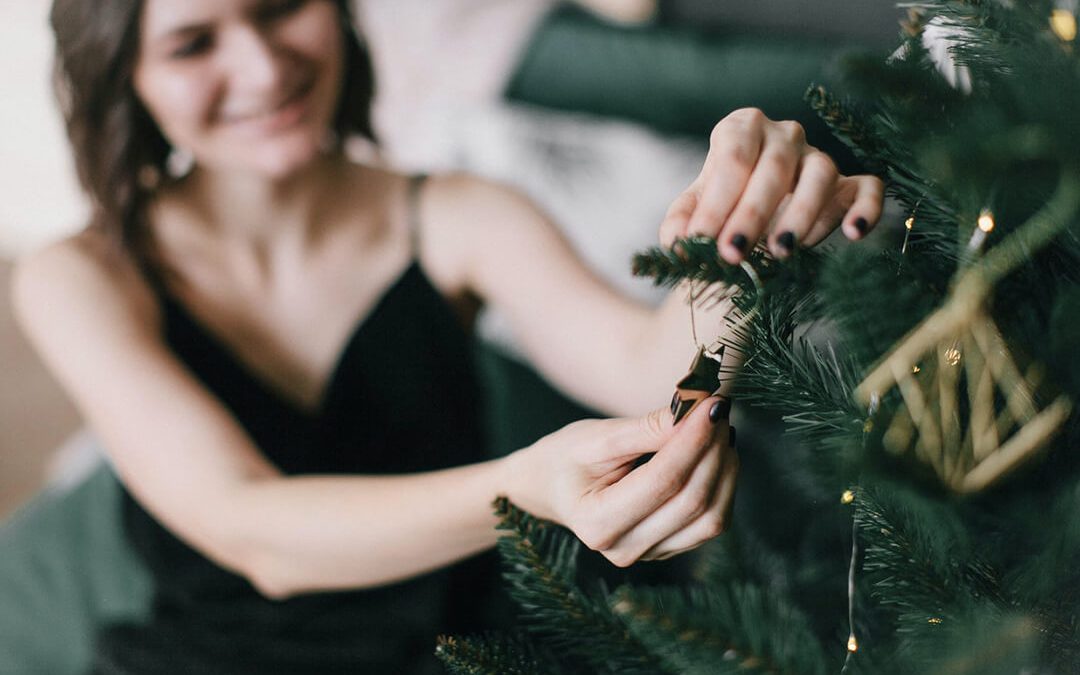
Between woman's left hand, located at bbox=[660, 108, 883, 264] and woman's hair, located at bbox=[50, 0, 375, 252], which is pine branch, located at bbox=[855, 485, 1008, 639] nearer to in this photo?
woman's left hand, located at bbox=[660, 108, 883, 264]

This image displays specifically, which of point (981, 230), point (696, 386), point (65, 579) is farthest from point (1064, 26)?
point (65, 579)

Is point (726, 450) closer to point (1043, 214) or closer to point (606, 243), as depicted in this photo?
point (1043, 214)

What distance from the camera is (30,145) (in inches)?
36.9

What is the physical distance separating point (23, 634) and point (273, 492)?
55 centimetres

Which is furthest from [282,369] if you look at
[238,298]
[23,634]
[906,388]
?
[906,388]

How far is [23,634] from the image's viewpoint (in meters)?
0.93

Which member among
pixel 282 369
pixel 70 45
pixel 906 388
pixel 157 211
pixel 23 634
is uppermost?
pixel 906 388

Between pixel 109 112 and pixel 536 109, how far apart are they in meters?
0.67

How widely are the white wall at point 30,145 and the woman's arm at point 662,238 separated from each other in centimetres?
39

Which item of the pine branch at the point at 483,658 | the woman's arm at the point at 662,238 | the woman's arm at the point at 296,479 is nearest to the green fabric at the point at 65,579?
the woman's arm at the point at 296,479

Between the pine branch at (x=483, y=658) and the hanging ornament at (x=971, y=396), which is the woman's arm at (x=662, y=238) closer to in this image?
the hanging ornament at (x=971, y=396)

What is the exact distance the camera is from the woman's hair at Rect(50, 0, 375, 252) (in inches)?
24.9

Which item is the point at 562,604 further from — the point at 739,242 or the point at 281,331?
the point at 281,331

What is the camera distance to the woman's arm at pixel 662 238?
1.12ft
